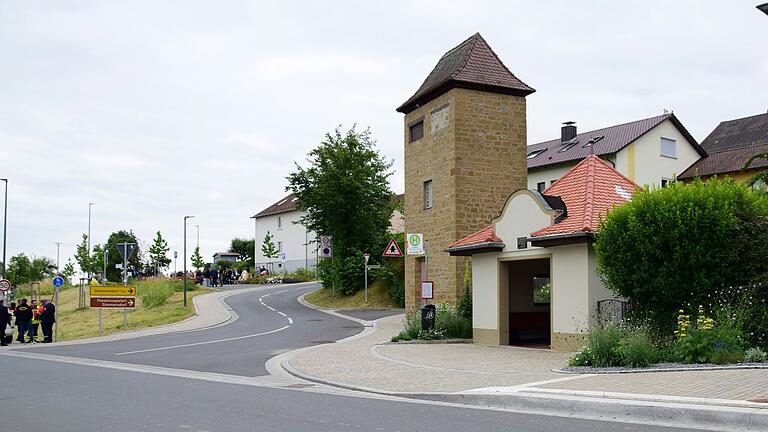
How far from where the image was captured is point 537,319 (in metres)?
23.4

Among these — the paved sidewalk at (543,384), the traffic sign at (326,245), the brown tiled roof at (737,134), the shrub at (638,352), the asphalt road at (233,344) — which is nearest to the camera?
the paved sidewalk at (543,384)

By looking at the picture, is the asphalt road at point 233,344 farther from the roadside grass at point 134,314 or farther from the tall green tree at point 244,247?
the tall green tree at point 244,247

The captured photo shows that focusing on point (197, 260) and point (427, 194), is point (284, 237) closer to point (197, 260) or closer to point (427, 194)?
point (197, 260)

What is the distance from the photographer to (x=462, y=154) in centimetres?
2733

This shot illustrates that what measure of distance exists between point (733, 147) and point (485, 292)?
37786 mm

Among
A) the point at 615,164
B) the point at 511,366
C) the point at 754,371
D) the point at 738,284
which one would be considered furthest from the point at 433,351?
the point at 615,164

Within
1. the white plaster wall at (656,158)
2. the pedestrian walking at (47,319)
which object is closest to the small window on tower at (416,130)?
the pedestrian walking at (47,319)

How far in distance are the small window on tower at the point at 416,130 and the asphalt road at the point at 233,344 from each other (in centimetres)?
774

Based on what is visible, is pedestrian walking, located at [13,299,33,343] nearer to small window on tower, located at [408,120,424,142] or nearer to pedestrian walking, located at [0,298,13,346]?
pedestrian walking, located at [0,298,13,346]

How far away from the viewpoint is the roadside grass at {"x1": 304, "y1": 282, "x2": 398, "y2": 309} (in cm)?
4100

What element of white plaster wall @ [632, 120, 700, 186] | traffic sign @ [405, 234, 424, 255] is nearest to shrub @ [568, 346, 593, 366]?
traffic sign @ [405, 234, 424, 255]

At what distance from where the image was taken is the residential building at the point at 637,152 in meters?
48.5

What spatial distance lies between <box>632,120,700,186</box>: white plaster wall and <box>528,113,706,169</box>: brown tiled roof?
0.39 metres

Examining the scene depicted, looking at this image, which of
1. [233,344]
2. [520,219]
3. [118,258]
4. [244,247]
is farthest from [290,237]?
[520,219]
